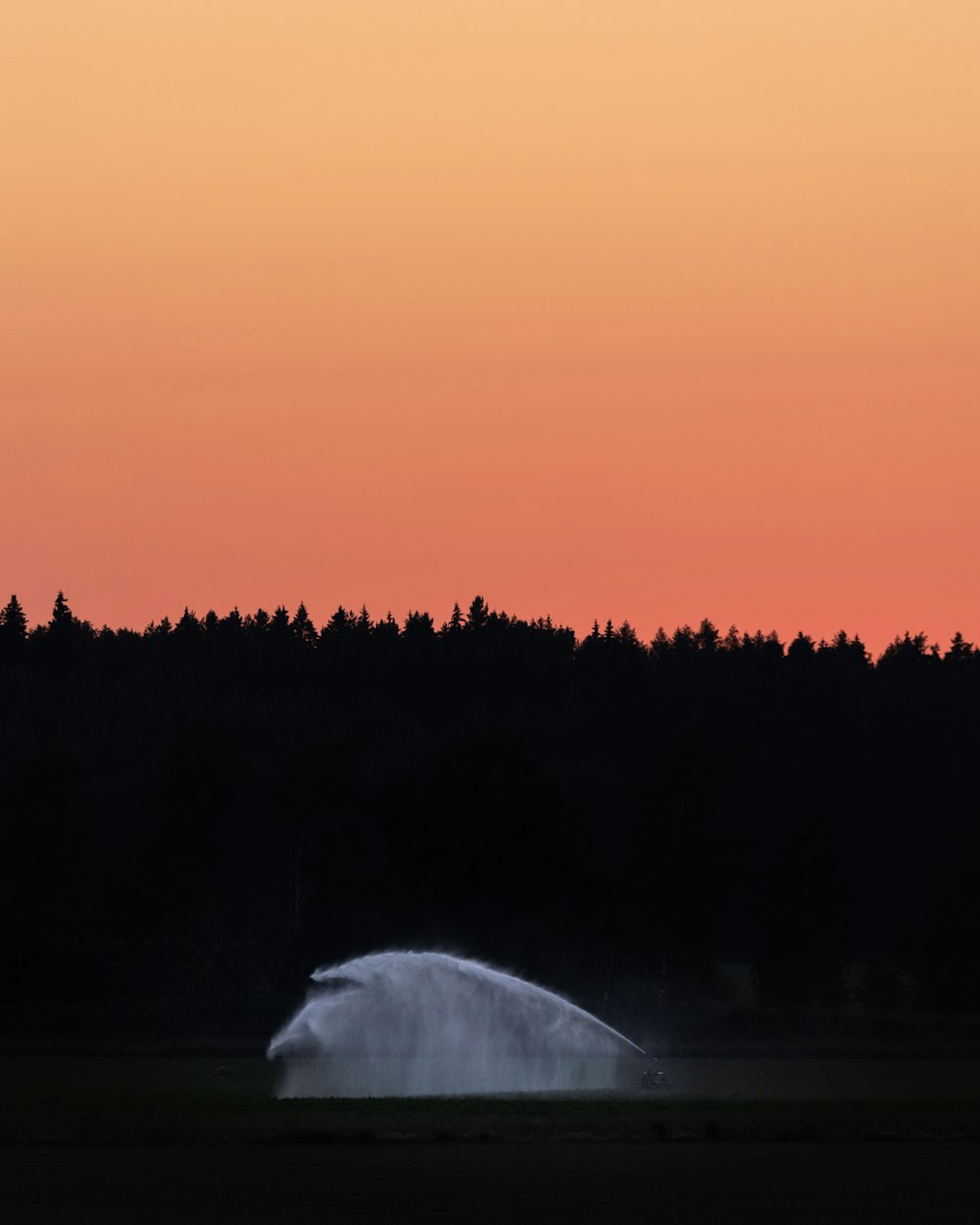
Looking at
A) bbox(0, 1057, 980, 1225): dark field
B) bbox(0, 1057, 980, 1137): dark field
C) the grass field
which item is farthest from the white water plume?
bbox(0, 1057, 980, 1225): dark field

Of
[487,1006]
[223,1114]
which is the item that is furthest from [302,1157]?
[487,1006]

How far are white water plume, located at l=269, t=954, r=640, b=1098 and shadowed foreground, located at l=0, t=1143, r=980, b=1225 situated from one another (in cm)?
2078

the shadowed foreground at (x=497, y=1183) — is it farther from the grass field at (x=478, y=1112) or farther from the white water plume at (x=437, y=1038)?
the white water plume at (x=437, y=1038)

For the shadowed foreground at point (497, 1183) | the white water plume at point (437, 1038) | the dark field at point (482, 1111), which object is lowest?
the shadowed foreground at point (497, 1183)

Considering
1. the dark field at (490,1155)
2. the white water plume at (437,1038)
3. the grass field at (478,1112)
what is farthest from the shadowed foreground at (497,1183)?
the white water plume at (437,1038)

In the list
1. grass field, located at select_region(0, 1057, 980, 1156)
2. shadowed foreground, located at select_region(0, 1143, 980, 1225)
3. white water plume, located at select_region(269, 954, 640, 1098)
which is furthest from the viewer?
white water plume, located at select_region(269, 954, 640, 1098)

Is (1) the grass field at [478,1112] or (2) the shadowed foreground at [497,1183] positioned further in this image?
(1) the grass field at [478,1112]

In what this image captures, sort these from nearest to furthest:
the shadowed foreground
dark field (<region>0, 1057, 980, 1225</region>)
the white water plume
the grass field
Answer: the shadowed foreground, dark field (<region>0, 1057, 980, 1225</region>), the grass field, the white water plume

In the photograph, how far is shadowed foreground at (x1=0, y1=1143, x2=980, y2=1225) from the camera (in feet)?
160

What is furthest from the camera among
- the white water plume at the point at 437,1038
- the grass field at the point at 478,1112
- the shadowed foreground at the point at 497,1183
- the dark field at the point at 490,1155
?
the white water plume at the point at 437,1038

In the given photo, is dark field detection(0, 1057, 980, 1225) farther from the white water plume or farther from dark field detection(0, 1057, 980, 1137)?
the white water plume

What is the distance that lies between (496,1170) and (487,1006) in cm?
6074

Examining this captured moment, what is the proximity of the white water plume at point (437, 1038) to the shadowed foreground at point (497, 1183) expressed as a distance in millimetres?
20782

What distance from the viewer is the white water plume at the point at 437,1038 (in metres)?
87.3
